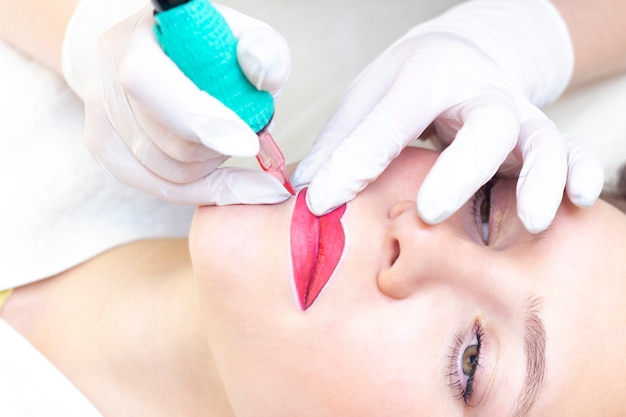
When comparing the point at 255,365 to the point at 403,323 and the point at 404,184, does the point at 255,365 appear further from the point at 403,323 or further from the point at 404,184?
the point at 404,184

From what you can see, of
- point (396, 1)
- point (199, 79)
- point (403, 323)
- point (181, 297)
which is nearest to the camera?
point (199, 79)

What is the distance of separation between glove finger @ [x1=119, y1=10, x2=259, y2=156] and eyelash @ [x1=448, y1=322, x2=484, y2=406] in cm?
42

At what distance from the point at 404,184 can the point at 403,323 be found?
0.23 m

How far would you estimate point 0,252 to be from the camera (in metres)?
1.20

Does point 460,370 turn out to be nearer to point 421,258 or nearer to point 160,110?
point 421,258

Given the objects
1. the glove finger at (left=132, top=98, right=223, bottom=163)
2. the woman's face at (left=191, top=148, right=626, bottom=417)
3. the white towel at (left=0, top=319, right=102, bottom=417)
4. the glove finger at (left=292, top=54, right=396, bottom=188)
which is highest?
the glove finger at (left=132, top=98, right=223, bottom=163)

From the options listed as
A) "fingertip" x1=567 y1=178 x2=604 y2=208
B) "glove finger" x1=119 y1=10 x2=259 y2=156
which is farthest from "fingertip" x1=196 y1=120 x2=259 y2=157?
"fingertip" x1=567 y1=178 x2=604 y2=208

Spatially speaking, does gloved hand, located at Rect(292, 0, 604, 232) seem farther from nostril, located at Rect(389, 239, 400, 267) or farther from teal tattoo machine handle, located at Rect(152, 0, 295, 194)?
teal tattoo machine handle, located at Rect(152, 0, 295, 194)

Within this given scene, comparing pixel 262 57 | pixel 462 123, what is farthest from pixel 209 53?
pixel 462 123

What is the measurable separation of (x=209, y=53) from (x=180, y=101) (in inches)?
3.0

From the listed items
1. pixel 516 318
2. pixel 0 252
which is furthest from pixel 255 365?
pixel 0 252

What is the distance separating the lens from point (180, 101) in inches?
31.3

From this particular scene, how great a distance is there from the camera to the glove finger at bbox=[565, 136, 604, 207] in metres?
1.00

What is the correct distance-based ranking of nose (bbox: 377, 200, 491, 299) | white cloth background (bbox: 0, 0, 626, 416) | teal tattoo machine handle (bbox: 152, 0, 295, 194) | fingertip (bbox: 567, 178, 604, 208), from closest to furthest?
teal tattoo machine handle (bbox: 152, 0, 295, 194) < nose (bbox: 377, 200, 491, 299) < fingertip (bbox: 567, 178, 604, 208) < white cloth background (bbox: 0, 0, 626, 416)
